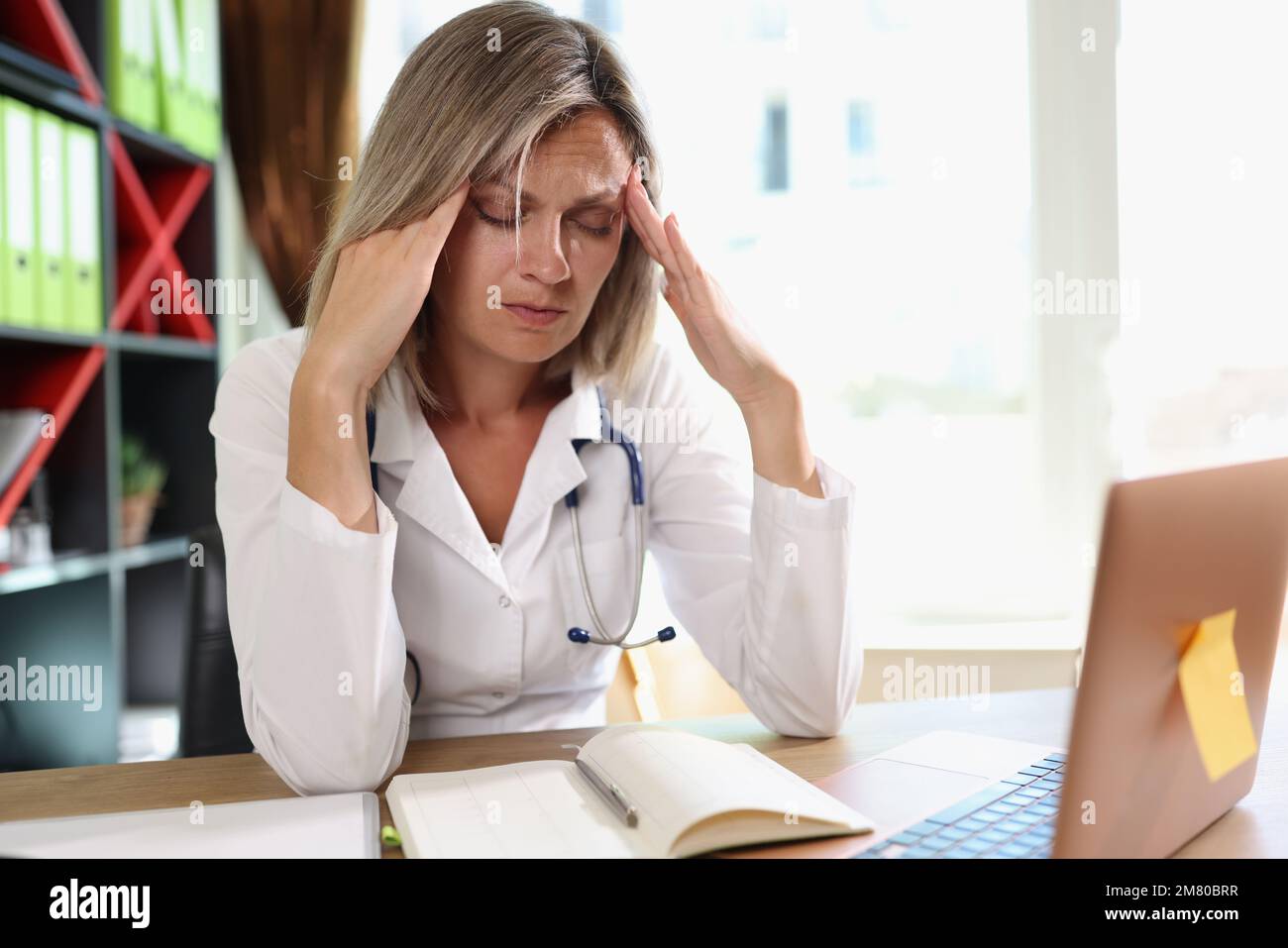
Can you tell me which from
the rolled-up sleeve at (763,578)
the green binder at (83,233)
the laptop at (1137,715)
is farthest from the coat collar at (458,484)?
the green binder at (83,233)

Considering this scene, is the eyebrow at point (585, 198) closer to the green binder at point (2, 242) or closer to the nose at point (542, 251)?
the nose at point (542, 251)

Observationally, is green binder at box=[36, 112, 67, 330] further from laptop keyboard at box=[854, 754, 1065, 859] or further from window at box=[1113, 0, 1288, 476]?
window at box=[1113, 0, 1288, 476]

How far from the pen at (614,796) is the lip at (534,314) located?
0.54 metres

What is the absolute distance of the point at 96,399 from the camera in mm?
1999

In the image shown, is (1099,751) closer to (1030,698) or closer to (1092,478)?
(1030,698)

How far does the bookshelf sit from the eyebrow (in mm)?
1063

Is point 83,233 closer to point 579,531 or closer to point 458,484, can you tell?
point 458,484

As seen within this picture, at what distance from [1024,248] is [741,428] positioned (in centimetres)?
73

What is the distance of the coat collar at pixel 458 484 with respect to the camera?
1.20 m

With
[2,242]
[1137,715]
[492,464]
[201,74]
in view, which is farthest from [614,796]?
[201,74]

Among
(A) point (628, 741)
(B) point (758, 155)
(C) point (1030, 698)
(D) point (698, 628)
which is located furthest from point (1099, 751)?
(B) point (758, 155)

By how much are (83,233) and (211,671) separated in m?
1.12

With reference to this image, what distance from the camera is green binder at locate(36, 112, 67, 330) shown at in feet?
5.93

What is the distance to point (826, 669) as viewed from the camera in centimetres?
110
